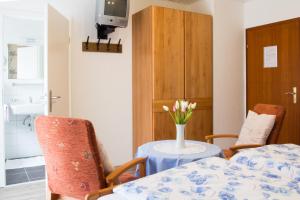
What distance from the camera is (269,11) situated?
12.6 ft

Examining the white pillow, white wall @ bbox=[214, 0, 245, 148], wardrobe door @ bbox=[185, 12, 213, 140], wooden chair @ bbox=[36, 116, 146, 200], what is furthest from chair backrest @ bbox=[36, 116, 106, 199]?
white wall @ bbox=[214, 0, 245, 148]

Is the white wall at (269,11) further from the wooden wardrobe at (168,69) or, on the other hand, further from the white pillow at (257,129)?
the white pillow at (257,129)

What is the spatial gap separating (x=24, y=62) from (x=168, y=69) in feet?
7.52

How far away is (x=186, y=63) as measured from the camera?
3.62 meters

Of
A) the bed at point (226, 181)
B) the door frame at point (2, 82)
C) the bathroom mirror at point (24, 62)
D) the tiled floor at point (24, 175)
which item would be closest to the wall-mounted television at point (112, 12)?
the door frame at point (2, 82)

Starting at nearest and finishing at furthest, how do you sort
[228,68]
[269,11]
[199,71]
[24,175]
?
[24,175] → [199,71] → [269,11] → [228,68]

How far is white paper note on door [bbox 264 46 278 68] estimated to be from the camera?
378cm

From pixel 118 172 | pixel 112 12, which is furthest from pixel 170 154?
pixel 112 12

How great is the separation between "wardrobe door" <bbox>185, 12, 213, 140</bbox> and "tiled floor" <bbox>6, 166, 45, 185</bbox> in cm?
196

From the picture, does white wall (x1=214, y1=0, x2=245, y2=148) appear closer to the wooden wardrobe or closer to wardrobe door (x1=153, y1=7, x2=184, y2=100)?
the wooden wardrobe

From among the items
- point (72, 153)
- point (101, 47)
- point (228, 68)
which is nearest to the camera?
point (72, 153)

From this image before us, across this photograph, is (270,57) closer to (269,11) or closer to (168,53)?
(269,11)

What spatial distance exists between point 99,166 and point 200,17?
2668 millimetres

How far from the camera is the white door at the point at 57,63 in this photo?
266cm
